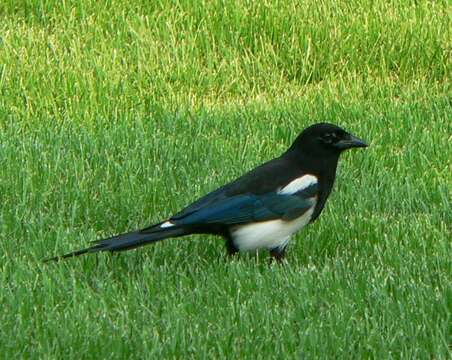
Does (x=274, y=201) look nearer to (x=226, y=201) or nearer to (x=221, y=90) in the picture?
(x=226, y=201)

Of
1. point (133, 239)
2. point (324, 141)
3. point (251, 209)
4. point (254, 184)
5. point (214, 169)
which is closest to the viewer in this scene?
point (133, 239)

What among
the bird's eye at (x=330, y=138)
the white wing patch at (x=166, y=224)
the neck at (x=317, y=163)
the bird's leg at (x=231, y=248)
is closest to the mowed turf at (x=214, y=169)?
the bird's leg at (x=231, y=248)

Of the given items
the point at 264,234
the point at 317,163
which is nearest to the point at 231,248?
the point at 264,234

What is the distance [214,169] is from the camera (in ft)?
23.4

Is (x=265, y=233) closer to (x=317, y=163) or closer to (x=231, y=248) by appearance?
(x=231, y=248)

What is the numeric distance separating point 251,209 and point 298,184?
0.90 feet

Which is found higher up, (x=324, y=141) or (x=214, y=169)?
(x=324, y=141)

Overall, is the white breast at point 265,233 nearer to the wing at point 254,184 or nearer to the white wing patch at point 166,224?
the wing at point 254,184

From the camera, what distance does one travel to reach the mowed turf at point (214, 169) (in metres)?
4.99

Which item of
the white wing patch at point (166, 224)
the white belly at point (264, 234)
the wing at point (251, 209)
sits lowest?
the white belly at point (264, 234)

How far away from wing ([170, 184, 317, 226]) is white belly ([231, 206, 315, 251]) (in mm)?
35

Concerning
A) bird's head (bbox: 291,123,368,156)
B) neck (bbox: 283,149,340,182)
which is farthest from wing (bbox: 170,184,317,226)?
bird's head (bbox: 291,123,368,156)

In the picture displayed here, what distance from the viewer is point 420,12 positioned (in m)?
9.61

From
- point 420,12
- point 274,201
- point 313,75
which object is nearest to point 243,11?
point 313,75
